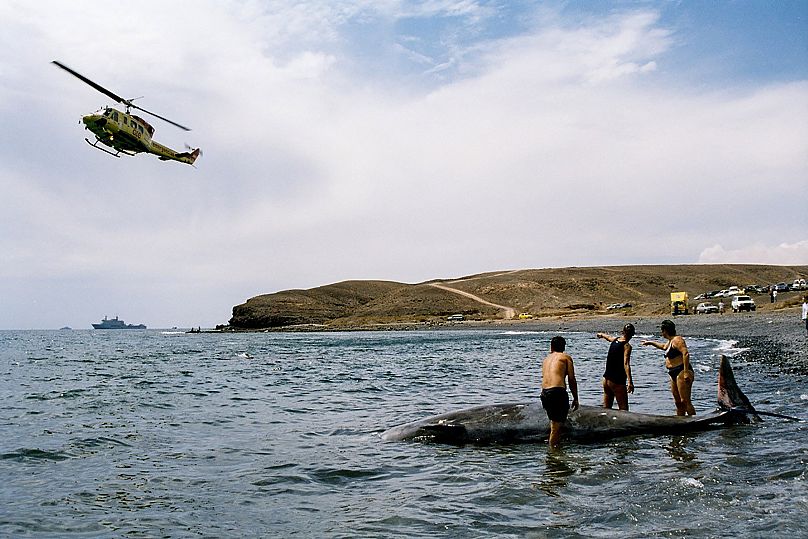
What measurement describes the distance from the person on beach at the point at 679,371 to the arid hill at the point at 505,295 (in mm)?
108425

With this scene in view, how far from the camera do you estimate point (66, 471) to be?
1133cm

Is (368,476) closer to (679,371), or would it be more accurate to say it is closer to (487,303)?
(679,371)

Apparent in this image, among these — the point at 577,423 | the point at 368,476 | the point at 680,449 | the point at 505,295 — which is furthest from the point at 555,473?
the point at 505,295

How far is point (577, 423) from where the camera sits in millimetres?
12906

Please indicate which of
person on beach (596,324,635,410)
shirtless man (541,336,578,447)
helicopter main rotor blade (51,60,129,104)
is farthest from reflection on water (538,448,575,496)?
helicopter main rotor blade (51,60,129,104)

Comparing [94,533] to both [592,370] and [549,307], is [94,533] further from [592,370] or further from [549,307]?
[549,307]

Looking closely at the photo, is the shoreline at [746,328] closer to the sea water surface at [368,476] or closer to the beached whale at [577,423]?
the sea water surface at [368,476]

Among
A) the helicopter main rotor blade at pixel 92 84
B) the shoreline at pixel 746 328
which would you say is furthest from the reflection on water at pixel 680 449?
the helicopter main rotor blade at pixel 92 84

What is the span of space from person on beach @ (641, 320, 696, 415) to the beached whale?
0.68 m

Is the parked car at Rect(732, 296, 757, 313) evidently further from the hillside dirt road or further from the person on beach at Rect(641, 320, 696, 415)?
the person on beach at Rect(641, 320, 696, 415)

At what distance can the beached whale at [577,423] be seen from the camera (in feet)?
42.1

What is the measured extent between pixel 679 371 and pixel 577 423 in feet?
9.83

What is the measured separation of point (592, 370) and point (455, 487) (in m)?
21.5

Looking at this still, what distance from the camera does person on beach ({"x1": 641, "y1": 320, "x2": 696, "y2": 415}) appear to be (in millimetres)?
13867
